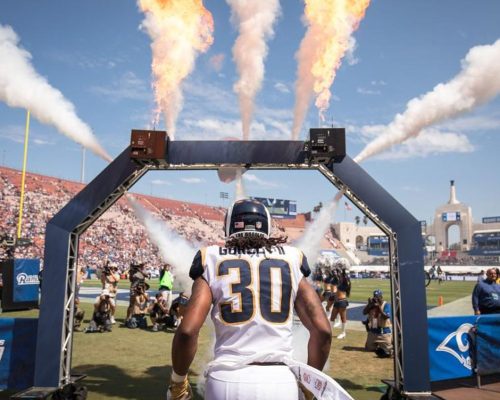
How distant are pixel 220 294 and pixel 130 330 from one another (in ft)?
39.1

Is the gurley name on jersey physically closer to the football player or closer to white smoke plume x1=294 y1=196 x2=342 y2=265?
the football player

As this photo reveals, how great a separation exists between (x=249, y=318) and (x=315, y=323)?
0.46 metres

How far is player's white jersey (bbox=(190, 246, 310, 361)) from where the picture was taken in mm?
2498

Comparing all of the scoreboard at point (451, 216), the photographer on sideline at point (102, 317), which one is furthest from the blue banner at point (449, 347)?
the scoreboard at point (451, 216)

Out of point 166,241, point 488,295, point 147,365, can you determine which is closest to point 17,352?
point 147,365

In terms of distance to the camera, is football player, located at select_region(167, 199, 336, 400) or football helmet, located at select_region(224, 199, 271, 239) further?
football helmet, located at select_region(224, 199, 271, 239)

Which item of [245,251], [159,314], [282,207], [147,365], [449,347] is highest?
[282,207]

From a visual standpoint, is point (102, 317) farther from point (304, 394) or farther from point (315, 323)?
point (315, 323)

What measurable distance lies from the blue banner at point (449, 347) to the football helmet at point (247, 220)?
5.86 m

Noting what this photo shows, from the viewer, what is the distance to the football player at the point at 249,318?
2.40 m

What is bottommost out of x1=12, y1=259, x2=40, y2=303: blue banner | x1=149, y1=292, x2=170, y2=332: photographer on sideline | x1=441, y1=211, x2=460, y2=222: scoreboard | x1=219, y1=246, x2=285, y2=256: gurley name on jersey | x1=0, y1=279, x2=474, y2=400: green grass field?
x1=0, y1=279, x2=474, y2=400: green grass field

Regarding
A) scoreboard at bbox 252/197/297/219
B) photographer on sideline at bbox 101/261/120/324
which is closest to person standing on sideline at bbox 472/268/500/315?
photographer on sideline at bbox 101/261/120/324

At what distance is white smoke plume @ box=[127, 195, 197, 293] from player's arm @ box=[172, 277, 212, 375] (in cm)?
584

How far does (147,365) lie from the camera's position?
8961 mm
